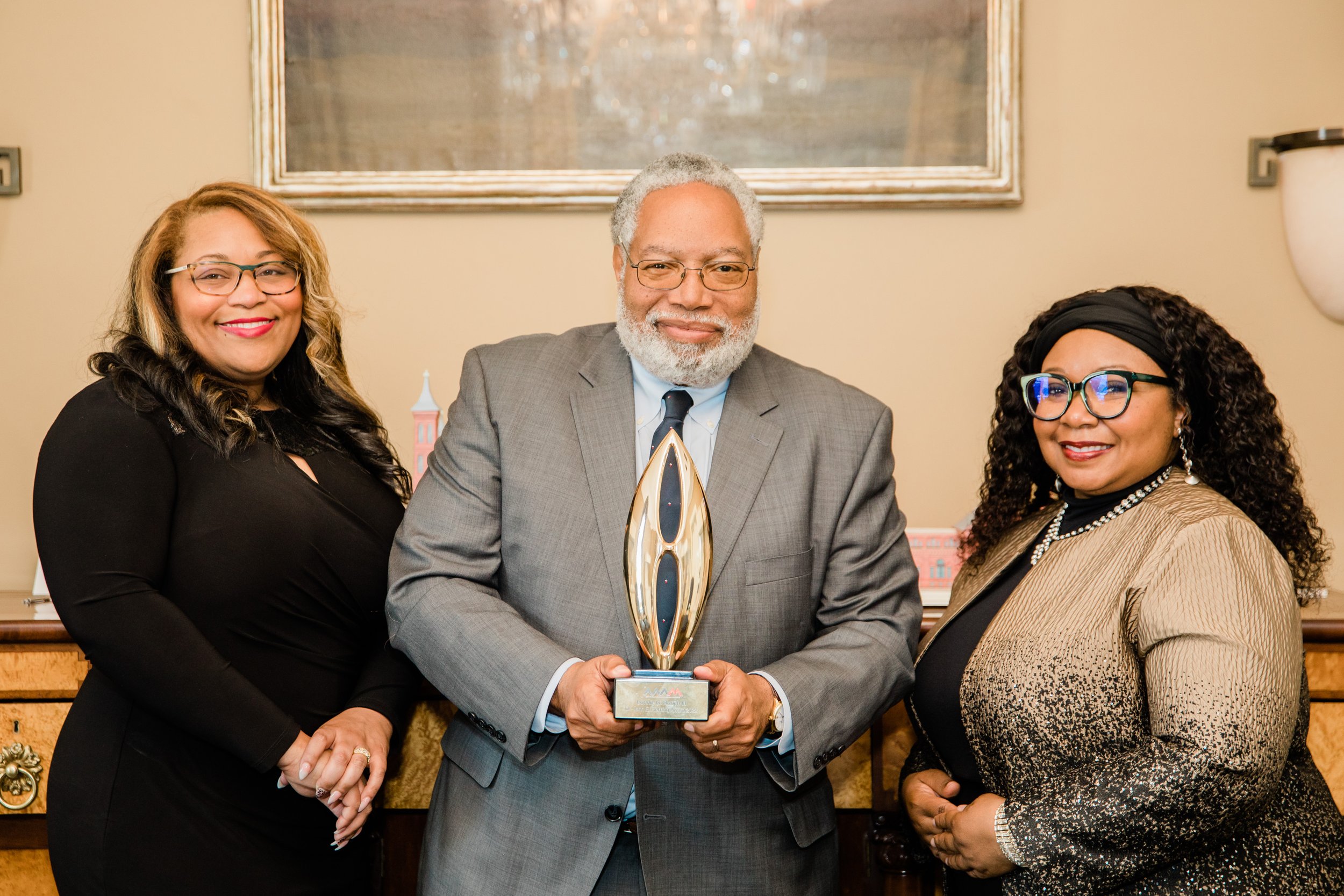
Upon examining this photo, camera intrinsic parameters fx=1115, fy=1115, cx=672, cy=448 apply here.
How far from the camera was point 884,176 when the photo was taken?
324 cm

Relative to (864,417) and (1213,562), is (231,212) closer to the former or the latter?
(864,417)

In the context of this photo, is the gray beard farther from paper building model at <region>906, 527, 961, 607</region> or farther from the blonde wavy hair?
paper building model at <region>906, 527, 961, 607</region>

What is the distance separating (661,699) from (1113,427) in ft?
3.15

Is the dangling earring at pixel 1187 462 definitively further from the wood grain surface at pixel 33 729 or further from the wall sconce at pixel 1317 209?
the wood grain surface at pixel 33 729

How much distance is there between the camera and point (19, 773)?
2.33 metres

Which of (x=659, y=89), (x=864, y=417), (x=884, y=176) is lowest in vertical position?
(x=864, y=417)

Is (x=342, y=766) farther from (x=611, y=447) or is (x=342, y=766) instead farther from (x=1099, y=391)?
(x=1099, y=391)

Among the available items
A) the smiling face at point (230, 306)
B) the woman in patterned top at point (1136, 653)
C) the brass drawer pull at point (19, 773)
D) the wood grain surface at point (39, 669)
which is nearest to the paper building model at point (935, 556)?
the woman in patterned top at point (1136, 653)

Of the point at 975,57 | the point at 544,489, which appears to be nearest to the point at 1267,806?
the point at 544,489

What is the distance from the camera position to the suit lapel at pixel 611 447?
1.92m

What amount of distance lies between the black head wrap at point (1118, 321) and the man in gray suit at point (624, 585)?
366mm

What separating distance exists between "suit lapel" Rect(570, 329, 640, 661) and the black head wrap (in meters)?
0.81

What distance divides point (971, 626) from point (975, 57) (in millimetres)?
1866

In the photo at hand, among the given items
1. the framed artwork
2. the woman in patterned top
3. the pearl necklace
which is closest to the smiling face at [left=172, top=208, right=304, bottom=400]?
the framed artwork
